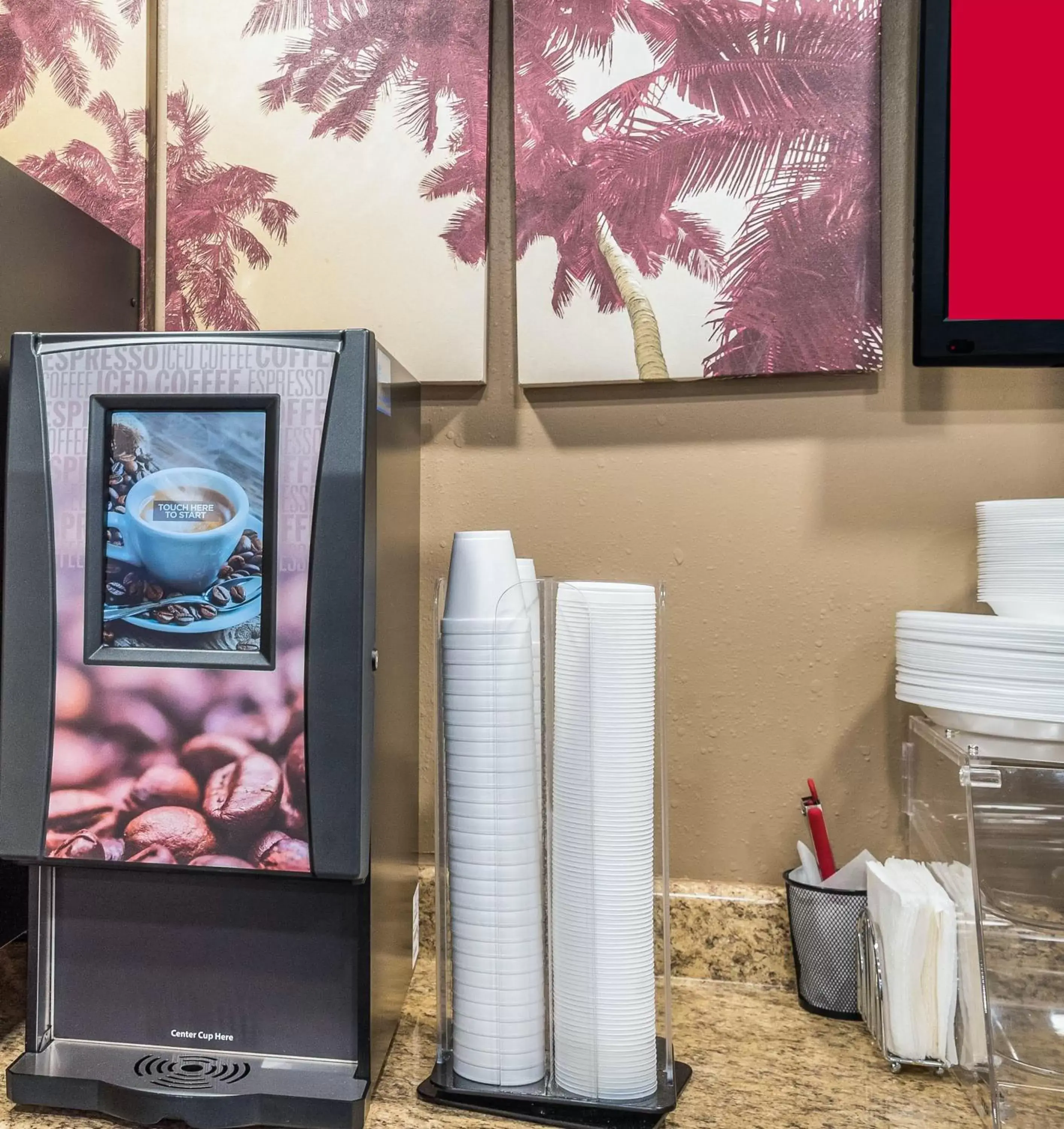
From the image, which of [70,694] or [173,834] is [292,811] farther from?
[70,694]

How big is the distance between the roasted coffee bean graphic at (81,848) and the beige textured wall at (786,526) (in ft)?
1.66

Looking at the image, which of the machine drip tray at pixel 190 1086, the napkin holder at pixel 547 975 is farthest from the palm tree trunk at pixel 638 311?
the machine drip tray at pixel 190 1086

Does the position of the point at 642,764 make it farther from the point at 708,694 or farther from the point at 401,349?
the point at 401,349

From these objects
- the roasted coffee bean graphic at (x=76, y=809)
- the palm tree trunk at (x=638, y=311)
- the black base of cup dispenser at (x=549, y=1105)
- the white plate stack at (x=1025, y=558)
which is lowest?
the black base of cup dispenser at (x=549, y=1105)

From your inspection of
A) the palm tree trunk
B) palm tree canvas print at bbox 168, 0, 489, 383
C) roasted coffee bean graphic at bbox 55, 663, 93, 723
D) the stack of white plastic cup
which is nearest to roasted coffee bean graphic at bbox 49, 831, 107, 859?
roasted coffee bean graphic at bbox 55, 663, 93, 723

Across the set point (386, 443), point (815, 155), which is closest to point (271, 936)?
point (386, 443)

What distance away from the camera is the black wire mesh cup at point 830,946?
3.66ft

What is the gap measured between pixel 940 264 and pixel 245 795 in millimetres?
1063

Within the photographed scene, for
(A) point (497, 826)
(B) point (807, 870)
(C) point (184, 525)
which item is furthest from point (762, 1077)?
(C) point (184, 525)

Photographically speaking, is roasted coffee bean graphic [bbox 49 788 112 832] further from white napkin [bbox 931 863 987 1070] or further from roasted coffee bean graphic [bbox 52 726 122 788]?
white napkin [bbox 931 863 987 1070]

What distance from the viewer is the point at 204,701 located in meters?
0.87

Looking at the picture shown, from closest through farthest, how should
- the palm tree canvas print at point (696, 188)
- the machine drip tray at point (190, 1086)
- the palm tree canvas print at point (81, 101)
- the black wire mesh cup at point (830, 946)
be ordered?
the machine drip tray at point (190, 1086), the black wire mesh cup at point (830, 946), the palm tree canvas print at point (696, 188), the palm tree canvas print at point (81, 101)

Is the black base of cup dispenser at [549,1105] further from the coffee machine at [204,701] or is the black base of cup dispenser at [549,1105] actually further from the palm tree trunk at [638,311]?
the palm tree trunk at [638,311]

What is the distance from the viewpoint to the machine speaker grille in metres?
0.88
